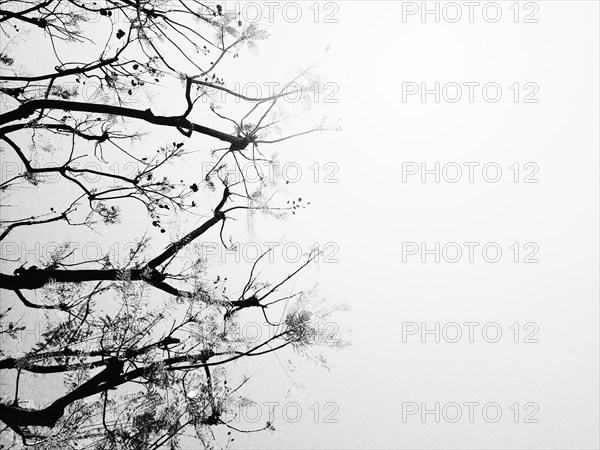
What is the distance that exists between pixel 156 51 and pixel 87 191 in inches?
19.0

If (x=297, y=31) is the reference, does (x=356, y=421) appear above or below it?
below

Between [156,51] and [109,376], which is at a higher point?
[156,51]

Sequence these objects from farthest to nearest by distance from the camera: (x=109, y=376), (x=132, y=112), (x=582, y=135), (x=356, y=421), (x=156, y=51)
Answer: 1. (x=582, y=135)
2. (x=356, y=421)
3. (x=156, y=51)
4. (x=132, y=112)
5. (x=109, y=376)

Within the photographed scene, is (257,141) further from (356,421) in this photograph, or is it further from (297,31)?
(297,31)

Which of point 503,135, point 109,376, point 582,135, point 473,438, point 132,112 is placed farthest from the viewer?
point 503,135

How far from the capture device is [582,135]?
84.4 m

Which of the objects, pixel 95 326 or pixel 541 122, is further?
pixel 541 122

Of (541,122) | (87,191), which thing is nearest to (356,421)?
(87,191)

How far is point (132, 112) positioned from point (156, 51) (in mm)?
235

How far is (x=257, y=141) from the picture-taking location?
150 cm

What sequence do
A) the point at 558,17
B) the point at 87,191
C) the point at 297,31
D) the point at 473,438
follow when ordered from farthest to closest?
the point at 558,17 < the point at 297,31 < the point at 473,438 < the point at 87,191

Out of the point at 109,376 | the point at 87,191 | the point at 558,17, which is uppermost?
the point at 558,17

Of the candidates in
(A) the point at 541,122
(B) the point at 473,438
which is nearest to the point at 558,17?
(A) the point at 541,122

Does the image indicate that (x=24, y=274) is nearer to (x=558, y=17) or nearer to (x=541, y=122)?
(x=541, y=122)
